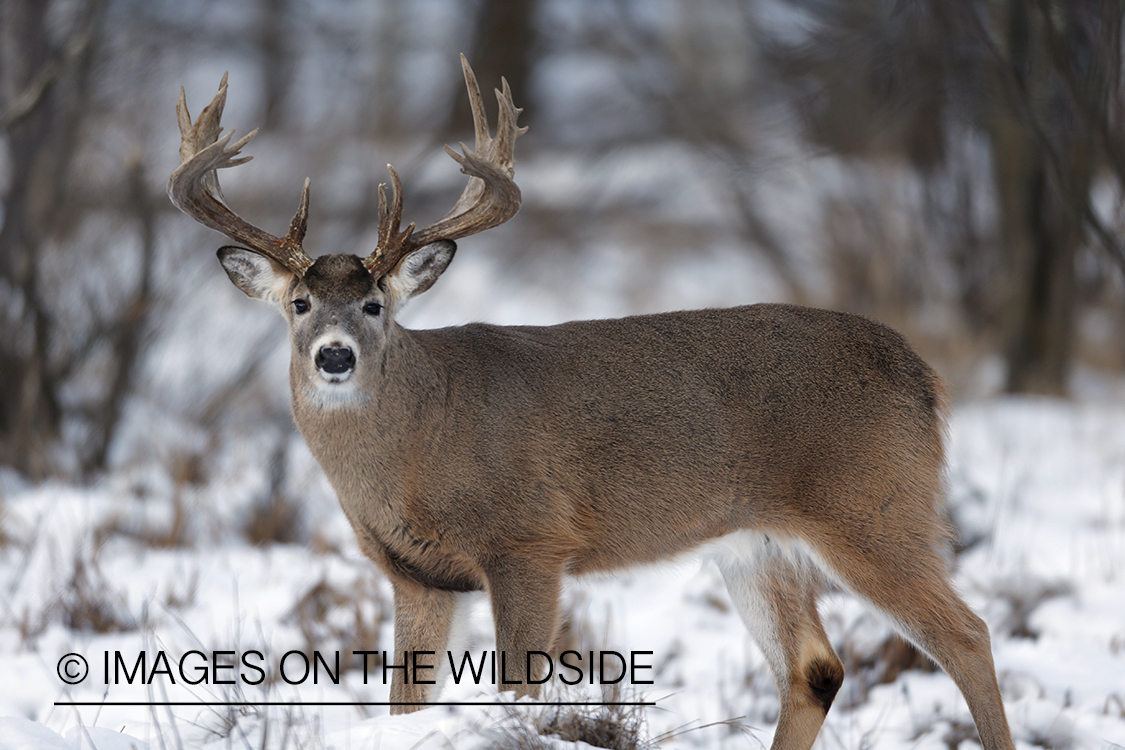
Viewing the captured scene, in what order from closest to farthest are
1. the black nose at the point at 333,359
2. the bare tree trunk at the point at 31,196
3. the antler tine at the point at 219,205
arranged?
the black nose at the point at 333,359
the antler tine at the point at 219,205
the bare tree trunk at the point at 31,196

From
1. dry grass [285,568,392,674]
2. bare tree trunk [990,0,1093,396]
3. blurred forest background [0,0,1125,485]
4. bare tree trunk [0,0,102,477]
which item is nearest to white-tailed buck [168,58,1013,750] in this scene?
dry grass [285,568,392,674]

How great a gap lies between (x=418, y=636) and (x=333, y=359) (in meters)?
1.09

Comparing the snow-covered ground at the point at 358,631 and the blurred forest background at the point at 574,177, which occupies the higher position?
the blurred forest background at the point at 574,177

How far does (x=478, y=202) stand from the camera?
14.2ft

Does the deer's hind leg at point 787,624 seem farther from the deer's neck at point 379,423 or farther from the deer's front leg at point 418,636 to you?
the deer's neck at point 379,423

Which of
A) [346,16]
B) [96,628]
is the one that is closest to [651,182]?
[346,16]

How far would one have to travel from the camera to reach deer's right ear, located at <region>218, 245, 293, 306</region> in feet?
14.0

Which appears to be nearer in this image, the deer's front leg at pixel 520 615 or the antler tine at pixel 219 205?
the deer's front leg at pixel 520 615

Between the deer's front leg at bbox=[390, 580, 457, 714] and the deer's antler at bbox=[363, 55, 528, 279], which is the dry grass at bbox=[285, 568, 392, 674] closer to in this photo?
the deer's front leg at bbox=[390, 580, 457, 714]

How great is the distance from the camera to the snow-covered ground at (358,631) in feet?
12.9

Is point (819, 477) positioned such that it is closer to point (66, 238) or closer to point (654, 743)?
point (654, 743)

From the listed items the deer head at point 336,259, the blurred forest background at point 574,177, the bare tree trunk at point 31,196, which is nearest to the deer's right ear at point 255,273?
the deer head at point 336,259

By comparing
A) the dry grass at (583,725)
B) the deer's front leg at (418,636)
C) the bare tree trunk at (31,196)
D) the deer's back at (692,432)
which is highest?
the bare tree trunk at (31,196)

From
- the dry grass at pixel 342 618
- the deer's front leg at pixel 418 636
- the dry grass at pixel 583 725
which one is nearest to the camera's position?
the dry grass at pixel 583 725
